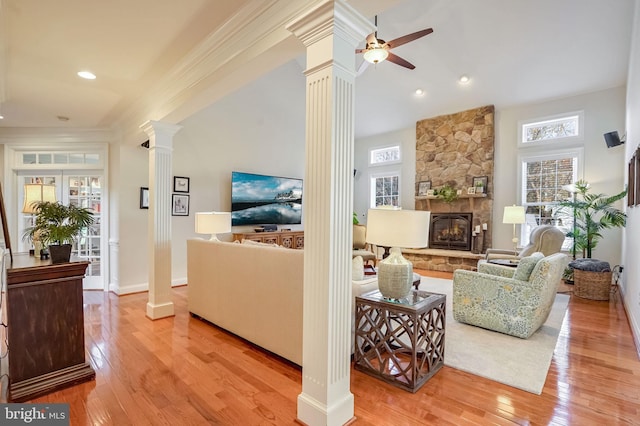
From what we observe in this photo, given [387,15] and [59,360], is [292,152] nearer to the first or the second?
[387,15]

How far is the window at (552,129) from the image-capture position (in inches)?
219

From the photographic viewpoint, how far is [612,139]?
15.8 ft

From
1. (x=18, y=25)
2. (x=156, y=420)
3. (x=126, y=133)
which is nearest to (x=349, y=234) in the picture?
(x=156, y=420)

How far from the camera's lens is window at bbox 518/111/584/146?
557cm

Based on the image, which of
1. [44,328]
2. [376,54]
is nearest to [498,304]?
[376,54]

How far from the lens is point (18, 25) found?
92.4 inches

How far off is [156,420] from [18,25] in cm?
300

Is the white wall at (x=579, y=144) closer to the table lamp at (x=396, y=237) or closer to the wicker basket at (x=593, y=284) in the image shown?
the wicker basket at (x=593, y=284)

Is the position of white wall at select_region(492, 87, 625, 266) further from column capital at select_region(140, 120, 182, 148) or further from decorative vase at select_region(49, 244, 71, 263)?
decorative vase at select_region(49, 244, 71, 263)

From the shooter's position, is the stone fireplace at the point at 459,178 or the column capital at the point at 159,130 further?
the stone fireplace at the point at 459,178

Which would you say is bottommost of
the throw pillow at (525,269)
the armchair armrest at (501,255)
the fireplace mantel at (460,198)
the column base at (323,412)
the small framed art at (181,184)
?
the column base at (323,412)

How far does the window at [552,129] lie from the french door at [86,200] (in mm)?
7764

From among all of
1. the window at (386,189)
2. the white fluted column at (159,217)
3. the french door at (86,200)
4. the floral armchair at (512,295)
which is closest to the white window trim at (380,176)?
the window at (386,189)

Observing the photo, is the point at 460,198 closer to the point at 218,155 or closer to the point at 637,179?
the point at 637,179
